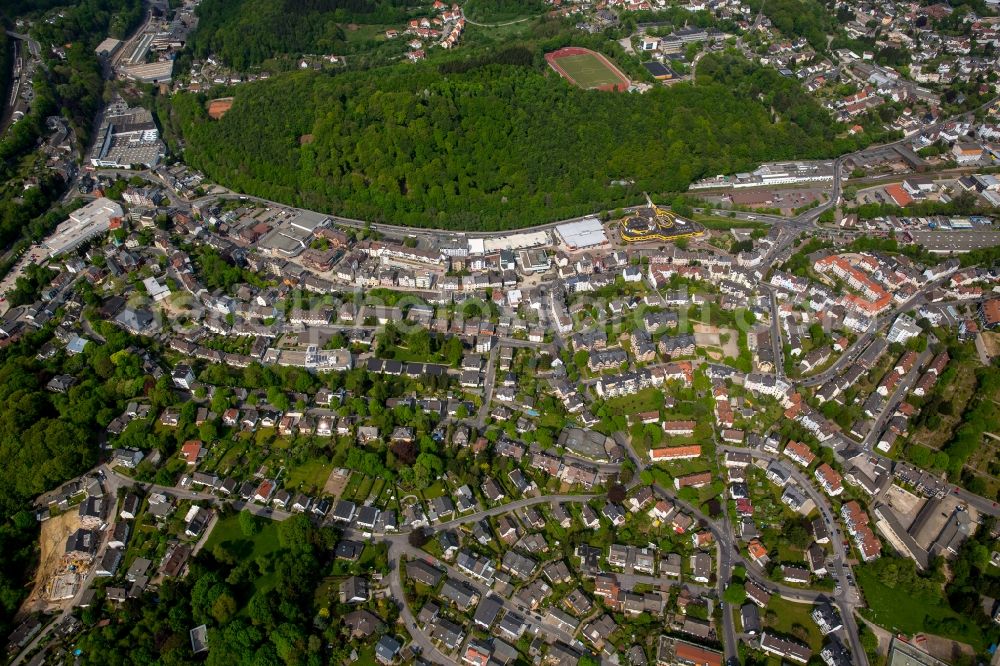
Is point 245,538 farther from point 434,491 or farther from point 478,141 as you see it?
point 478,141

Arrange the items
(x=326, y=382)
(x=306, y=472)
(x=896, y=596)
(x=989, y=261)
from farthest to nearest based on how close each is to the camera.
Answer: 1. (x=989, y=261)
2. (x=326, y=382)
3. (x=306, y=472)
4. (x=896, y=596)

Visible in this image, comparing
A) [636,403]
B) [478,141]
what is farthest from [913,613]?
[478,141]

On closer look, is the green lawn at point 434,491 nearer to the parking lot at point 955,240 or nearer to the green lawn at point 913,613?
the green lawn at point 913,613

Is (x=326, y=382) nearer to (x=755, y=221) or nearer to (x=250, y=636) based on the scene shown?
(x=250, y=636)

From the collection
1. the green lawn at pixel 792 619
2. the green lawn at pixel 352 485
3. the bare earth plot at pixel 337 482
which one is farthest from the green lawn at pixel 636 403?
the bare earth plot at pixel 337 482

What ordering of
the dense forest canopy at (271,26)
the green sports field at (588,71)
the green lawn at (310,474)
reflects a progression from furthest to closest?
1. the dense forest canopy at (271,26)
2. the green sports field at (588,71)
3. the green lawn at (310,474)

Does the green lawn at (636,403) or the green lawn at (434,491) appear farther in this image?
the green lawn at (636,403)

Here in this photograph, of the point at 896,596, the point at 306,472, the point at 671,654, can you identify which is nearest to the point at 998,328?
the point at 896,596
